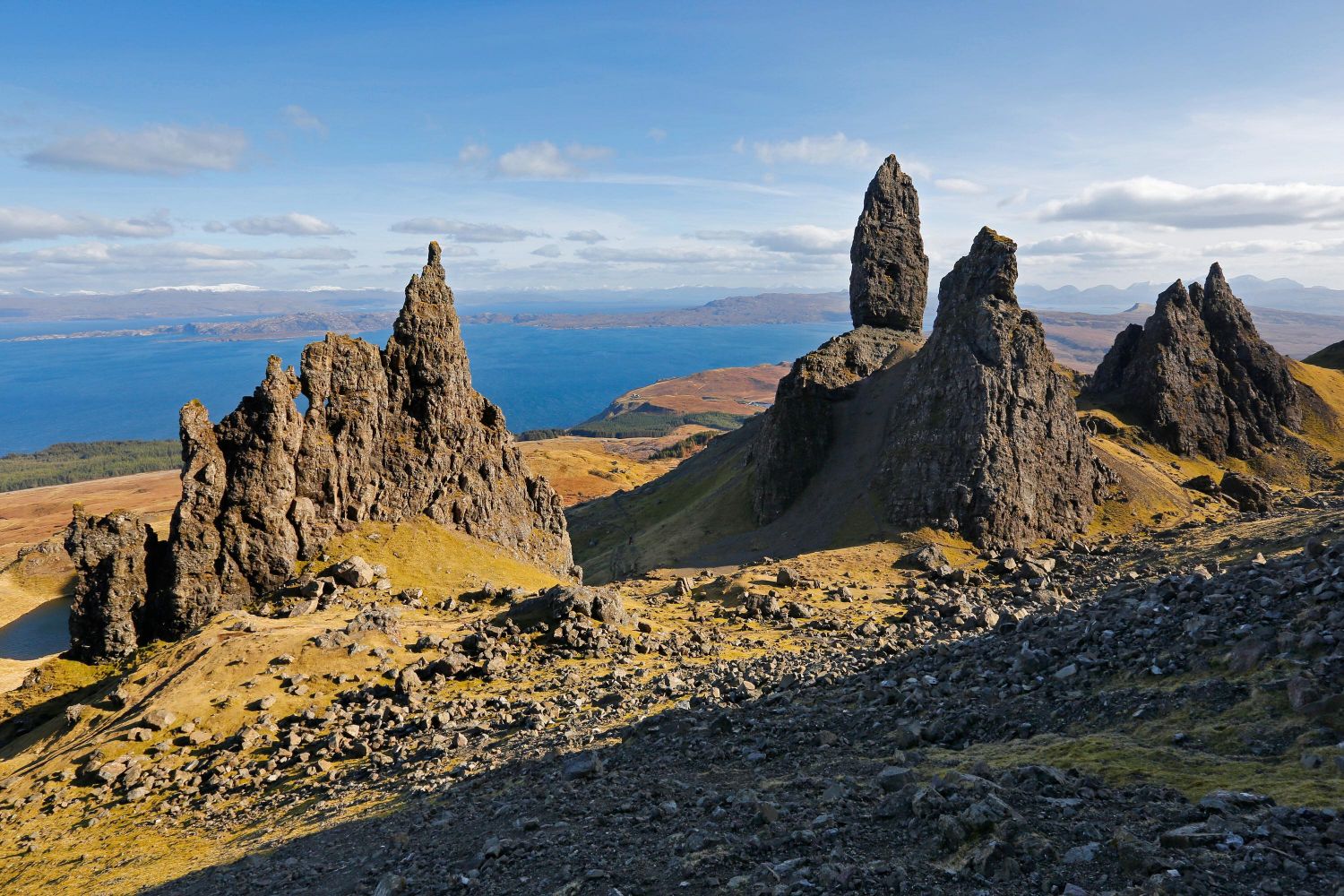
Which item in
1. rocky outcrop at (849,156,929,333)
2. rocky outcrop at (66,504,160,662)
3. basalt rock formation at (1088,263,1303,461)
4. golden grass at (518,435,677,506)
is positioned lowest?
golden grass at (518,435,677,506)

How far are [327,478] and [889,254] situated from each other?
265 ft

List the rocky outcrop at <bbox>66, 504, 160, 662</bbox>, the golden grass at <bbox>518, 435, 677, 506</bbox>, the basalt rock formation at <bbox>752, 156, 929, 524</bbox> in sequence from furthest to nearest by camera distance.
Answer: the golden grass at <bbox>518, 435, 677, 506</bbox> < the basalt rock formation at <bbox>752, 156, 929, 524</bbox> < the rocky outcrop at <bbox>66, 504, 160, 662</bbox>

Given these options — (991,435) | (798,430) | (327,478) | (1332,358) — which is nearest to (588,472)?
(798,430)

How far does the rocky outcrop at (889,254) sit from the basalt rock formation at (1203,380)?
88.7 ft

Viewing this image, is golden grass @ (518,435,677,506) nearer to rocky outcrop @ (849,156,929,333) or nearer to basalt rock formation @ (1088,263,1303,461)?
rocky outcrop @ (849,156,929,333)

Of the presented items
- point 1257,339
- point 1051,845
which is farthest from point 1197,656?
point 1257,339

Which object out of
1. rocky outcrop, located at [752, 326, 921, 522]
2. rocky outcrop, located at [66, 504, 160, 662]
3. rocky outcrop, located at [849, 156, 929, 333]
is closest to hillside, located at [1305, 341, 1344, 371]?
rocky outcrop, located at [849, 156, 929, 333]

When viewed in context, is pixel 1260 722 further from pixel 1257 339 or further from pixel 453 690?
pixel 1257 339

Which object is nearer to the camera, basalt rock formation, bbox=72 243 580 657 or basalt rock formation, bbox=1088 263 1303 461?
basalt rock formation, bbox=72 243 580 657

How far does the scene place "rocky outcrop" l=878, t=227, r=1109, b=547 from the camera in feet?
213

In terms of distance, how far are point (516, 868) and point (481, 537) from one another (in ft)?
135

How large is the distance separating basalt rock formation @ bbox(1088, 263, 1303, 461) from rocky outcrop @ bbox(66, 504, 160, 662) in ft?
331

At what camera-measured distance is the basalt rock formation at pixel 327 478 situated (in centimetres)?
4409

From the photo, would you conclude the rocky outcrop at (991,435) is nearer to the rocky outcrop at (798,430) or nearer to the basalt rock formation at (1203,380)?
the rocky outcrop at (798,430)
